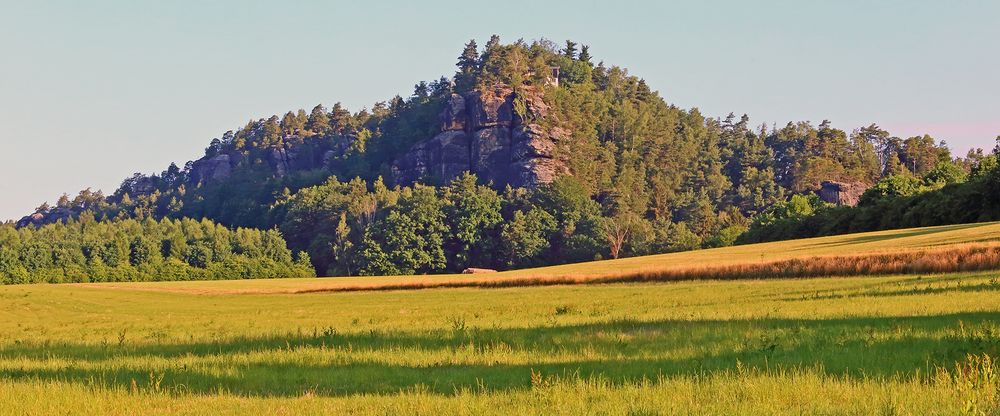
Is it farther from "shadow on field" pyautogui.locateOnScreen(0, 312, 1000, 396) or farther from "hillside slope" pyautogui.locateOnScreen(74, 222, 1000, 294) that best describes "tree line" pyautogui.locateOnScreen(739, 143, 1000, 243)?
"shadow on field" pyautogui.locateOnScreen(0, 312, 1000, 396)

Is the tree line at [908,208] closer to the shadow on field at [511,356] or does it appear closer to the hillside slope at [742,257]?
the hillside slope at [742,257]

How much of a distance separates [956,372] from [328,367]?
11009 millimetres

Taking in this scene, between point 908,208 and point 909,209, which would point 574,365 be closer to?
point 909,209

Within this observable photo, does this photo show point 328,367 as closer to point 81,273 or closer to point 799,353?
point 799,353

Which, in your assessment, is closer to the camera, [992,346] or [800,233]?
[992,346]

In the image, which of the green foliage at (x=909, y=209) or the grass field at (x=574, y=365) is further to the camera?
the green foliage at (x=909, y=209)

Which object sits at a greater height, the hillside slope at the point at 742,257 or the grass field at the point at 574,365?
the grass field at the point at 574,365

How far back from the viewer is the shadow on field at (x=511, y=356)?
51.4 feet

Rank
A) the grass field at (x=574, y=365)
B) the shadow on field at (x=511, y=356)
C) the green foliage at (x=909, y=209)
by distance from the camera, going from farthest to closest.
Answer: the green foliage at (x=909, y=209) < the shadow on field at (x=511, y=356) < the grass field at (x=574, y=365)

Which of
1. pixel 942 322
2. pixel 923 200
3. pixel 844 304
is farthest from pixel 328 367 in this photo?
pixel 923 200

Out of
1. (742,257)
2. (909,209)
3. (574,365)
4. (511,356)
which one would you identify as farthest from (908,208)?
(574,365)

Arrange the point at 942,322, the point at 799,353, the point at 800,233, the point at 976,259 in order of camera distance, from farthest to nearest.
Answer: the point at 800,233 → the point at 976,259 → the point at 942,322 → the point at 799,353

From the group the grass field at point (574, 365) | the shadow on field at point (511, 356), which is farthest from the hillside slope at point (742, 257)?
the shadow on field at point (511, 356)

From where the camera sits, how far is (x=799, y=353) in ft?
55.8
